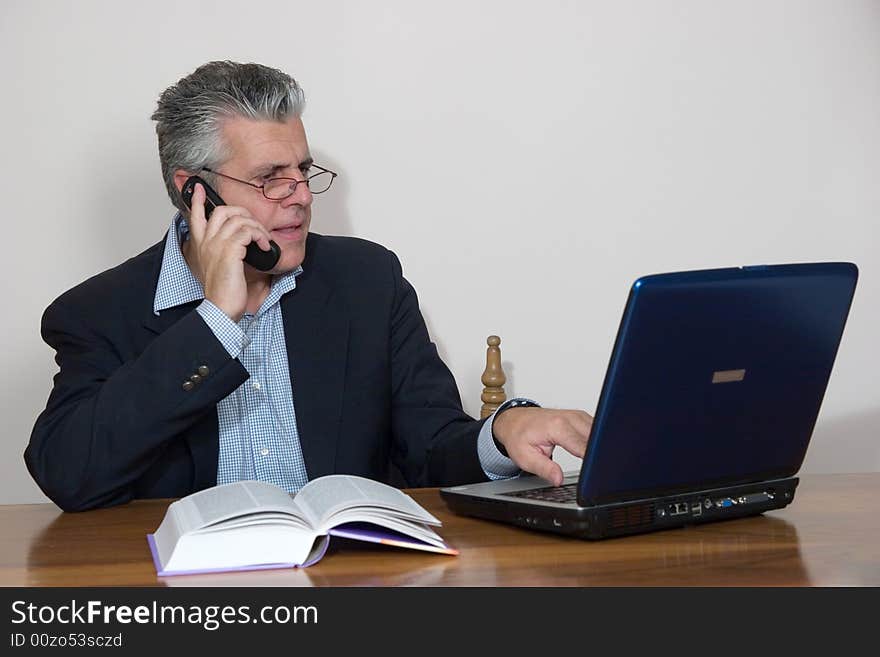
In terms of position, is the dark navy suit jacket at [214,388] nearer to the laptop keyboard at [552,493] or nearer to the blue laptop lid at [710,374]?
the laptop keyboard at [552,493]

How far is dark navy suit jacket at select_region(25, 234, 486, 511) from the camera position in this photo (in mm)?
1771

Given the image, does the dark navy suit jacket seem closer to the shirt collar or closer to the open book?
the shirt collar

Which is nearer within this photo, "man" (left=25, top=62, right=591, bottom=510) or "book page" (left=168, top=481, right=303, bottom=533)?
"book page" (left=168, top=481, right=303, bottom=533)

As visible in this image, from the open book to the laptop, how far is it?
193mm

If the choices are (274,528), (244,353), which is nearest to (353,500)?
(274,528)

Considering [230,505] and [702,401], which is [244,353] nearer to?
[230,505]

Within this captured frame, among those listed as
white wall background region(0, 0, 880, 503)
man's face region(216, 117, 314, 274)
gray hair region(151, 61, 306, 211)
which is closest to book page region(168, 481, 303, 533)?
man's face region(216, 117, 314, 274)

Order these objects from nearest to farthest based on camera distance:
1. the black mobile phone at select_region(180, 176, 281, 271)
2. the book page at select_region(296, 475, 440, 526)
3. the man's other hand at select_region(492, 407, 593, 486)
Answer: the book page at select_region(296, 475, 440, 526) < the man's other hand at select_region(492, 407, 593, 486) < the black mobile phone at select_region(180, 176, 281, 271)

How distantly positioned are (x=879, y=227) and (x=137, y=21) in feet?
6.59

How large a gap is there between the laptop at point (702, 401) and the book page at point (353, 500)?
162mm

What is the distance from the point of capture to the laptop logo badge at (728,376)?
134 centimetres

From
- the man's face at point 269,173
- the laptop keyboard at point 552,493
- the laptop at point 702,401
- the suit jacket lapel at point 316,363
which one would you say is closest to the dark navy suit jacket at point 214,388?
the suit jacket lapel at point 316,363
